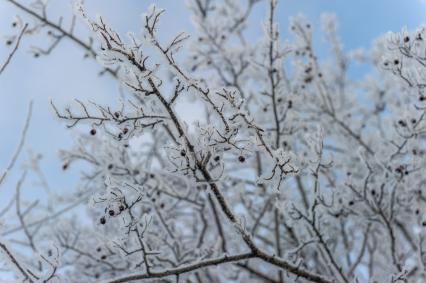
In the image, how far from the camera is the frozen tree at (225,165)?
2.18 meters

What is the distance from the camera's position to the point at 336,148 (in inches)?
258

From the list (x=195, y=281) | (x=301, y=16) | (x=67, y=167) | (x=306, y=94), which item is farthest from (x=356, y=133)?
(x=67, y=167)

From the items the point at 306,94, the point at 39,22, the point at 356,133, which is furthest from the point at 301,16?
the point at 39,22

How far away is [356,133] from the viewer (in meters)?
5.55

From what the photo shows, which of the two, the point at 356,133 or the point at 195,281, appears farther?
the point at 356,133

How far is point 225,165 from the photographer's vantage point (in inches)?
131

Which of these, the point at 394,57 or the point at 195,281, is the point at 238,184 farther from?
the point at 394,57

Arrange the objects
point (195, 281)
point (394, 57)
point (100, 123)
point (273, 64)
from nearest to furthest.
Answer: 1. point (100, 123)
2. point (394, 57)
3. point (273, 64)
4. point (195, 281)

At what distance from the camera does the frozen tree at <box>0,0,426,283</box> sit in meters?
2.18

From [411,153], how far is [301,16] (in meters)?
2.46

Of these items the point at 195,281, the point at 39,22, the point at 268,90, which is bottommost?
the point at 195,281

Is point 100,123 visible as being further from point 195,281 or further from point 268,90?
point 195,281

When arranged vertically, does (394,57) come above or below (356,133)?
below

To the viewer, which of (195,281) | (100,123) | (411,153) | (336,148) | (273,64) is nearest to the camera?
(100,123)
